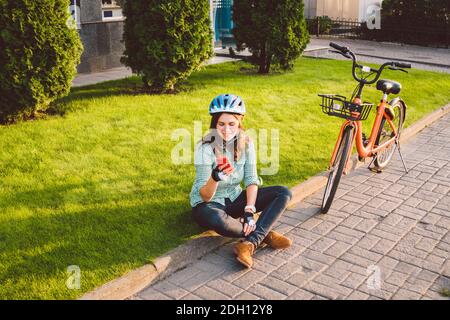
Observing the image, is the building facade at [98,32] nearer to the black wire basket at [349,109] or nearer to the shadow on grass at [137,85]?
the shadow on grass at [137,85]

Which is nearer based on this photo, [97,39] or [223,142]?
[223,142]

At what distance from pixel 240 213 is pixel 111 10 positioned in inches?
399

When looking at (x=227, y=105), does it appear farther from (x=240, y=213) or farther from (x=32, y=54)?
(x=32, y=54)

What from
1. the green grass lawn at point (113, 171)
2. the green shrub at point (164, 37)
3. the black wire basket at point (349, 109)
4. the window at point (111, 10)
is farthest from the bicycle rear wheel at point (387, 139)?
the window at point (111, 10)

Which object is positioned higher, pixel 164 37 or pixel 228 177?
pixel 164 37

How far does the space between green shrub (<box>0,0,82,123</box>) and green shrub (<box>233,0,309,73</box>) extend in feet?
16.8

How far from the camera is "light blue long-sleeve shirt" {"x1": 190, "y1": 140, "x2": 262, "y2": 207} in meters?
4.75

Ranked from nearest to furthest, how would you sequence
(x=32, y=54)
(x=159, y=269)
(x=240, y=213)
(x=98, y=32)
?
(x=159, y=269) → (x=240, y=213) → (x=32, y=54) → (x=98, y=32)

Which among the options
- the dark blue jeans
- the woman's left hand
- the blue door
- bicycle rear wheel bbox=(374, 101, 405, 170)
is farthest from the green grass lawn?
the blue door

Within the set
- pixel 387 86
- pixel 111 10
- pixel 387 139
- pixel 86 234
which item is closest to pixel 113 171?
pixel 86 234

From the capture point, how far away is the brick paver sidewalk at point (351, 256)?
13.8ft

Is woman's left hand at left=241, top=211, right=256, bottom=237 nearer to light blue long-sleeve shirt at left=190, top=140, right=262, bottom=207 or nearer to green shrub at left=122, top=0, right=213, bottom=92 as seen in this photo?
light blue long-sleeve shirt at left=190, top=140, right=262, bottom=207

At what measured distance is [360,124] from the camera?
5.95 meters

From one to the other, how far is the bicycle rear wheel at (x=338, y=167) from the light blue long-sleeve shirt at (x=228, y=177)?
102cm
